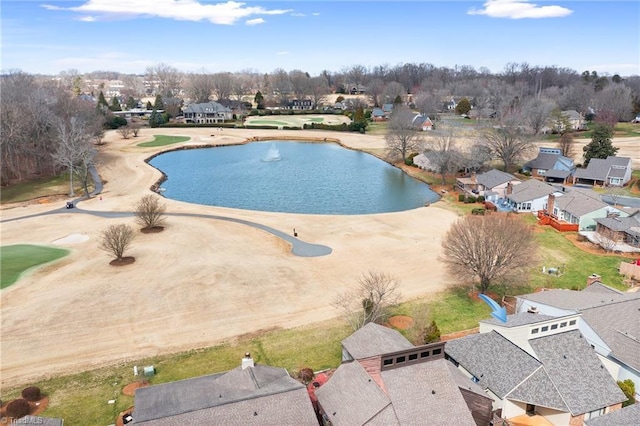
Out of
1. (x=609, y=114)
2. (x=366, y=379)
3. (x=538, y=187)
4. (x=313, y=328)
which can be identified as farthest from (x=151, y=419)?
(x=609, y=114)

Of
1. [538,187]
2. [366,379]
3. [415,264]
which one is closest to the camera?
[366,379]

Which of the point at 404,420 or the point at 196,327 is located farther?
the point at 196,327

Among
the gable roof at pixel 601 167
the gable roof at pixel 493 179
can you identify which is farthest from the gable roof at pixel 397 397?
the gable roof at pixel 601 167

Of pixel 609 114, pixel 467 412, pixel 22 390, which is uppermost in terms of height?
pixel 609 114

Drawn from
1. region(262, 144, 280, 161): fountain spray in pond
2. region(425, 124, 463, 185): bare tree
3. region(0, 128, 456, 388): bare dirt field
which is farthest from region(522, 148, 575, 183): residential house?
region(262, 144, 280, 161): fountain spray in pond

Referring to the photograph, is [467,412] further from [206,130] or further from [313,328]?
[206,130]

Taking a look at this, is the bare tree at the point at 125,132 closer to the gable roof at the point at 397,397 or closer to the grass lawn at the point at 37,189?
the grass lawn at the point at 37,189
